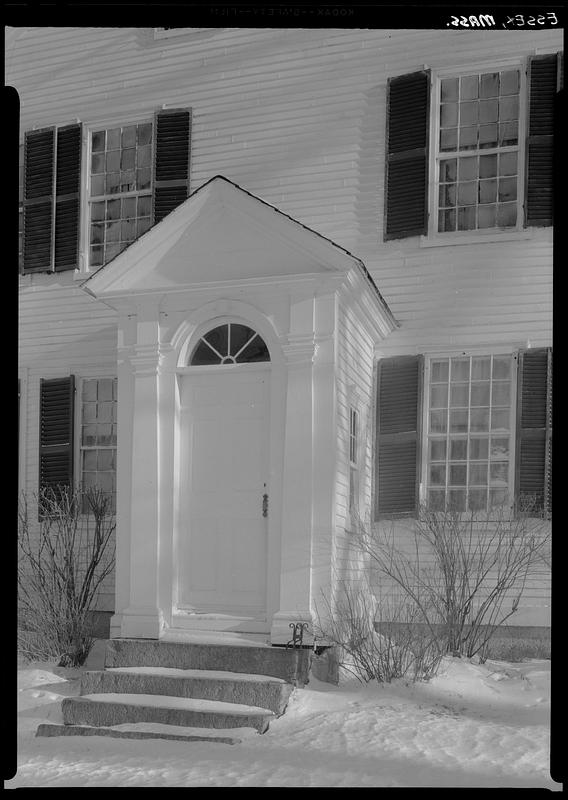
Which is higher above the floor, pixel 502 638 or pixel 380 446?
pixel 380 446

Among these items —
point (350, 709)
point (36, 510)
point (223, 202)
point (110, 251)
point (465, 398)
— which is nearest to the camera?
point (350, 709)

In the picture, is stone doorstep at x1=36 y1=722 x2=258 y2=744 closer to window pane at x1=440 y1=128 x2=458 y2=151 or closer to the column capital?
the column capital

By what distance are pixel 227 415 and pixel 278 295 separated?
926 mm

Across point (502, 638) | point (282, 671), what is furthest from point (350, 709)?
point (502, 638)

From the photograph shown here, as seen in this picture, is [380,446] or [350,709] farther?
[380,446]

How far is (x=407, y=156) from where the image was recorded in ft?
25.8

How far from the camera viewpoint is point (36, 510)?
8.29 meters

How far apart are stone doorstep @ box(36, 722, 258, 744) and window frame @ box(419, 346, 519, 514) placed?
2.72 metres

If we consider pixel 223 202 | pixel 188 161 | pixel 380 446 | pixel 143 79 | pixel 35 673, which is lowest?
pixel 35 673

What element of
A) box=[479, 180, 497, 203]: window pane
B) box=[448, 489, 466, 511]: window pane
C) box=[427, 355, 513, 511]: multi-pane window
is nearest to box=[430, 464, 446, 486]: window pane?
box=[427, 355, 513, 511]: multi-pane window

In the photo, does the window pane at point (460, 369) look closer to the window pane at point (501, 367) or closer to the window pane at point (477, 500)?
the window pane at point (501, 367)

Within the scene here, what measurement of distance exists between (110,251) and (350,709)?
505 centimetres

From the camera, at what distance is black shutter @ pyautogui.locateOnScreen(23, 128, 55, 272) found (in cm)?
901

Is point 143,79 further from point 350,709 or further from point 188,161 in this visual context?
point 350,709
